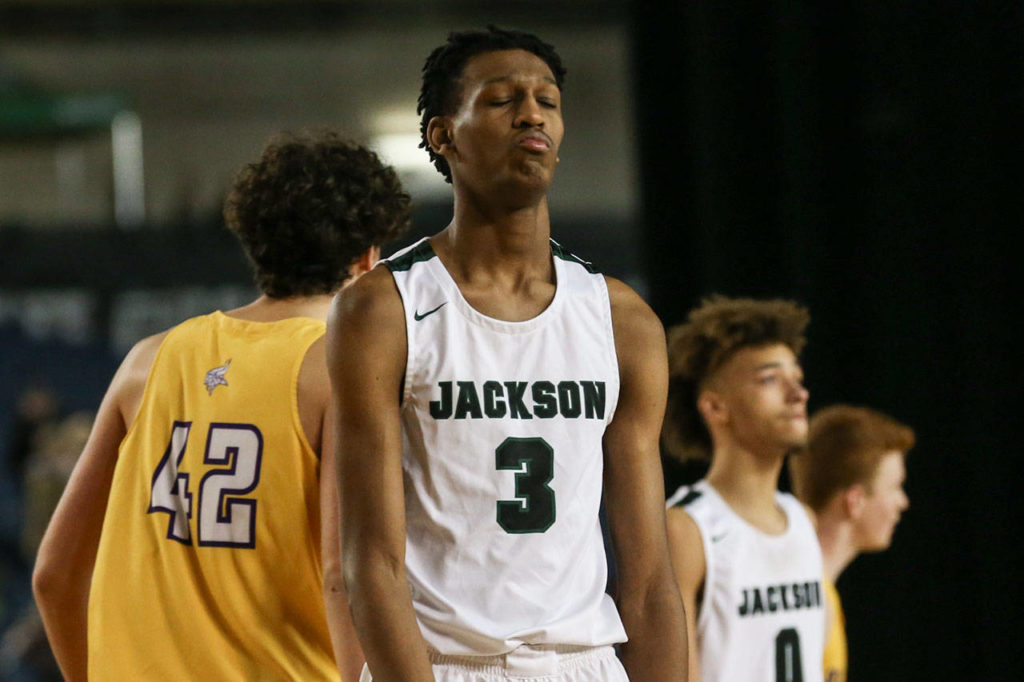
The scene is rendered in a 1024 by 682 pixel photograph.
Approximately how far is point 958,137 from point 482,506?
13.3 ft

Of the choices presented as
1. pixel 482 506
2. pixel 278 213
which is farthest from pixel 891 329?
pixel 482 506

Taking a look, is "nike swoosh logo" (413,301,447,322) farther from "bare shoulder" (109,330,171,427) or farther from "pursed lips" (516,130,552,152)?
"bare shoulder" (109,330,171,427)

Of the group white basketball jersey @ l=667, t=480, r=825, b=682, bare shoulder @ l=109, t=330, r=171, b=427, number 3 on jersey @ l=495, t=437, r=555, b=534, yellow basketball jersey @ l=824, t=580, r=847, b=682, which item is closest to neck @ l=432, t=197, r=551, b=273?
number 3 on jersey @ l=495, t=437, r=555, b=534

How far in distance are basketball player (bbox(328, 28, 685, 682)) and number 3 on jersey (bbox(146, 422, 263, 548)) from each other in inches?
16.3

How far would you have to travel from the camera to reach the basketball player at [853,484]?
3.51 m

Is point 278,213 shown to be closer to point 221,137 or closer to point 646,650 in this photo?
point 646,650

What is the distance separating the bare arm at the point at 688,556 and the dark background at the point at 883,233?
90.1 inches

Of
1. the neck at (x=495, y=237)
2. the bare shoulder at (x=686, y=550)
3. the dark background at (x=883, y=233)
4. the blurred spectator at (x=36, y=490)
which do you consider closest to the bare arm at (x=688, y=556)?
the bare shoulder at (x=686, y=550)

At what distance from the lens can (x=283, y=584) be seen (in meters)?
1.96

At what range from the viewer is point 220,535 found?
1965 mm

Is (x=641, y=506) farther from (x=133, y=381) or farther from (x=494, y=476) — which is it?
(x=133, y=381)

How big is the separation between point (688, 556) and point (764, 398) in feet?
1.38

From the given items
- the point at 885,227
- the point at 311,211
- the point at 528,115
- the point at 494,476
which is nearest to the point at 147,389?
the point at 311,211

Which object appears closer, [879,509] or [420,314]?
[420,314]
